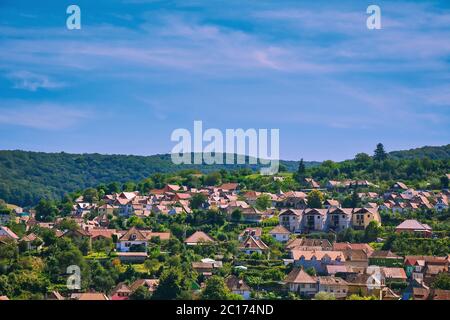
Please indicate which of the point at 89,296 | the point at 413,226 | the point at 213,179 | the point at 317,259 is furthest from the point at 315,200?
the point at 89,296

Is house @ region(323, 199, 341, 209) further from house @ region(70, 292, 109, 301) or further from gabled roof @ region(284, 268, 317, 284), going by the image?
house @ region(70, 292, 109, 301)

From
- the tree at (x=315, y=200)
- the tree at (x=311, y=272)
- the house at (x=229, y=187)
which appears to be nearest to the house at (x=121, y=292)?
the tree at (x=311, y=272)

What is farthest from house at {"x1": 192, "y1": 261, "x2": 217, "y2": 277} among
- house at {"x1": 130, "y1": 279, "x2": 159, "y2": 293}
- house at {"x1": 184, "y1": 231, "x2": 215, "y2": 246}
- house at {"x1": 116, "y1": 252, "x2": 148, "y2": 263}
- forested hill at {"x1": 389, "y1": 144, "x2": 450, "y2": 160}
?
forested hill at {"x1": 389, "y1": 144, "x2": 450, "y2": 160}

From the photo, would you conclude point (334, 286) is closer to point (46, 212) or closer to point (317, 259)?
point (317, 259)

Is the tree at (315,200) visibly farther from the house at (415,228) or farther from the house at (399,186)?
the house at (399,186)

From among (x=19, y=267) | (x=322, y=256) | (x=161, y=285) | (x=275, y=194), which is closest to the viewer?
(x=161, y=285)
